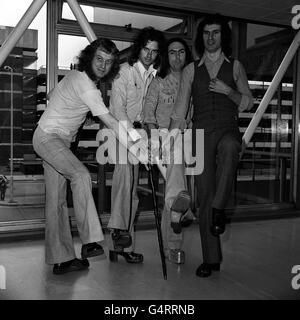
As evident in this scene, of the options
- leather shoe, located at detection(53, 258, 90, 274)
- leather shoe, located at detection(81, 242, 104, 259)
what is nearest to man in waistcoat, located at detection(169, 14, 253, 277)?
leather shoe, located at detection(81, 242, 104, 259)

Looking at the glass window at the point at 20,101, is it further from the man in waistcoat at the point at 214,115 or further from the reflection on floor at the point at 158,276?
the man in waistcoat at the point at 214,115

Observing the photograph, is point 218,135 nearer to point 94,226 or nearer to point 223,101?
point 223,101

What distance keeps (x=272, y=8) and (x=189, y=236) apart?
267 cm


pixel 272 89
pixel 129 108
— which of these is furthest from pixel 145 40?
pixel 272 89

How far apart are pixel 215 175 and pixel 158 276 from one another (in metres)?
0.79

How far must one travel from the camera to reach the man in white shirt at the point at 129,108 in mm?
3145

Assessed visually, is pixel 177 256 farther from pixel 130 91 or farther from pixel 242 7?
pixel 242 7

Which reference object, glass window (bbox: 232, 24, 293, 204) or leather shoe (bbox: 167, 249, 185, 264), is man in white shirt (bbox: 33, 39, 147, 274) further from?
glass window (bbox: 232, 24, 293, 204)

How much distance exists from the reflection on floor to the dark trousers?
239 millimetres

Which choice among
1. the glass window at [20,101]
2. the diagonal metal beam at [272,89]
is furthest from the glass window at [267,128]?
the glass window at [20,101]

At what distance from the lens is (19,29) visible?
3949 millimetres

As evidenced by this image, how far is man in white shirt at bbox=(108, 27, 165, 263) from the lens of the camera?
10.3ft
